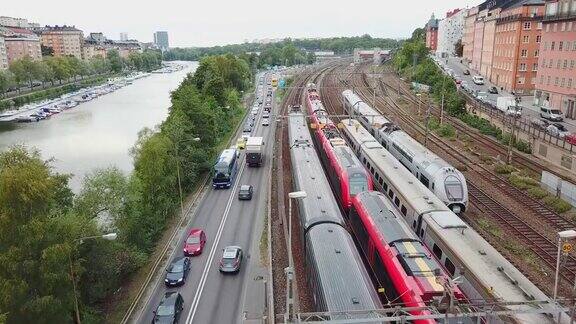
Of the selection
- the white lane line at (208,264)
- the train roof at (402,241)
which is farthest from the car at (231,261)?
the train roof at (402,241)

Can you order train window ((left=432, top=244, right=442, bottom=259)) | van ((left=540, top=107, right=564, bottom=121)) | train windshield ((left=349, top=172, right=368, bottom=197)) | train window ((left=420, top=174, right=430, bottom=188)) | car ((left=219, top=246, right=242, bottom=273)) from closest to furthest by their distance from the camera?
train window ((left=432, top=244, right=442, bottom=259)) → car ((left=219, top=246, right=242, bottom=273)) → train windshield ((left=349, top=172, right=368, bottom=197)) → train window ((left=420, top=174, right=430, bottom=188)) → van ((left=540, top=107, right=564, bottom=121))

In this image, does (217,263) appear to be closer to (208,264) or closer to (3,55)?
(208,264)

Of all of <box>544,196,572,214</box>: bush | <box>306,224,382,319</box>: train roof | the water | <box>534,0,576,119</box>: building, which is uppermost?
<box>534,0,576,119</box>: building

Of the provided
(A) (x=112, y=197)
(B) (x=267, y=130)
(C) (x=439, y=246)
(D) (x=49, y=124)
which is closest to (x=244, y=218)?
(A) (x=112, y=197)

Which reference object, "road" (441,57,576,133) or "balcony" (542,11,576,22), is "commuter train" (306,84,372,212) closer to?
"road" (441,57,576,133)

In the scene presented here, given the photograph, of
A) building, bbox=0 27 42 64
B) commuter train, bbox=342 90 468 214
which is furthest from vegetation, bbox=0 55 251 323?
building, bbox=0 27 42 64

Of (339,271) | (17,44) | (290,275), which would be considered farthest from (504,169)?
(17,44)

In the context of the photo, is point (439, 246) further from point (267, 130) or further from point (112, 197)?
point (267, 130)

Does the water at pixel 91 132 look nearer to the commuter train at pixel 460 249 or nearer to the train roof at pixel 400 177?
A: the train roof at pixel 400 177
